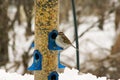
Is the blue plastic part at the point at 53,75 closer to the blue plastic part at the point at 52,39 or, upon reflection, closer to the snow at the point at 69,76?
the blue plastic part at the point at 52,39

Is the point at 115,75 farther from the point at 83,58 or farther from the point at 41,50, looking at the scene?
the point at 41,50

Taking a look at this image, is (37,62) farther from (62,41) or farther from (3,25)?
(3,25)

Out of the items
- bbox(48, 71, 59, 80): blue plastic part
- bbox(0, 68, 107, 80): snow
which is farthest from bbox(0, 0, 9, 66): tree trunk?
bbox(48, 71, 59, 80): blue plastic part

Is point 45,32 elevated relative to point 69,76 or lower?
elevated

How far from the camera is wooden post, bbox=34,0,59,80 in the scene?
3.57m

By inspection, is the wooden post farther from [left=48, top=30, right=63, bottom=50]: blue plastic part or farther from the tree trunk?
the tree trunk

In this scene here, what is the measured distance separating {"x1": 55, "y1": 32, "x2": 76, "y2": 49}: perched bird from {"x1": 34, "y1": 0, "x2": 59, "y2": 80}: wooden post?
0.12 meters

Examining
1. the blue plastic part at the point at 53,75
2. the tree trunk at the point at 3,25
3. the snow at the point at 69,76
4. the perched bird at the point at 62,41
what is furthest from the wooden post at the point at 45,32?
the tree trunk at the point at 3,25

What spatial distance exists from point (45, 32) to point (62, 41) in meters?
0.20

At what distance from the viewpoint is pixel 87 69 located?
23.8ft

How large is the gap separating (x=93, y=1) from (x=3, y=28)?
748cm

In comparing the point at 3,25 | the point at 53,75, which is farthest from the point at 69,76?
the point at 3,25

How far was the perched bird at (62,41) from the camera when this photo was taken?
11.2 ft

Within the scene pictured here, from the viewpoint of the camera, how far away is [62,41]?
344 centimetres
